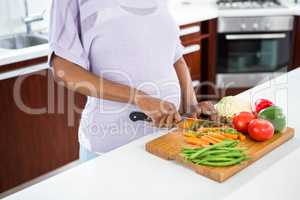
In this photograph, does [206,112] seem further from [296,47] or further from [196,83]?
[296,47]

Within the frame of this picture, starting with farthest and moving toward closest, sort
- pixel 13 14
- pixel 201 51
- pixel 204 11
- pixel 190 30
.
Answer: pixel 201 51
pixel 204 11
pixel 190 30
pixel 13 14

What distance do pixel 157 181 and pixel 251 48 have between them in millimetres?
2403

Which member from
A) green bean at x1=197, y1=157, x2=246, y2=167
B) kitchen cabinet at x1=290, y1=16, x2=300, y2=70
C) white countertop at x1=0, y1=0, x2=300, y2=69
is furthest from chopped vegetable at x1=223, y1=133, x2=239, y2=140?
kitchen cabinet at x1=290, y1=16, x2=300, y2=70

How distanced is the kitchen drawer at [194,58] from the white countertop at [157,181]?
1.89 metres

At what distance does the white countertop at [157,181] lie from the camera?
35.4 inches

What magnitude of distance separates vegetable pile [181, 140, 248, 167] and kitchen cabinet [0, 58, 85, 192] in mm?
1275

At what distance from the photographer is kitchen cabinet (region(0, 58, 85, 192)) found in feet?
6.73

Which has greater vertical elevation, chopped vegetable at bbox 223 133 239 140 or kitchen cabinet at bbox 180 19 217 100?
chopped vegetable at bbox 223 133 239 140

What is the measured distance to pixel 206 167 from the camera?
37.8 inches

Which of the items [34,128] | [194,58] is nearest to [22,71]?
[34,128]

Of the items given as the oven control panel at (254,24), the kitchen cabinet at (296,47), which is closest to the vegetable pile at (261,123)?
the oven control panel at (254,24)

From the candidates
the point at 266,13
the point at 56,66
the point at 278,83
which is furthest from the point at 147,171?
the point at 266,13

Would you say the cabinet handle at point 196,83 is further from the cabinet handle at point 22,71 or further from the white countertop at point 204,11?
the cabinet handle at point 22,71

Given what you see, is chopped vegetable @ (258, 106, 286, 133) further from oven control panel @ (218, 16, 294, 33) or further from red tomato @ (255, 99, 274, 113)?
oven control panel @ (218, 16, 294, 33)
